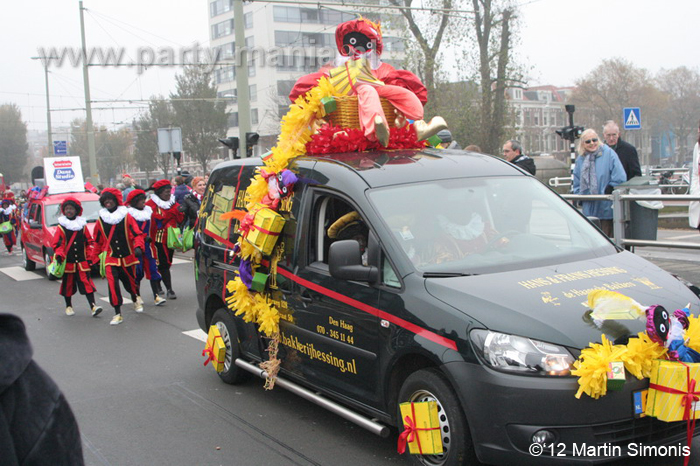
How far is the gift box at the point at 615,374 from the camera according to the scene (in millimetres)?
3467

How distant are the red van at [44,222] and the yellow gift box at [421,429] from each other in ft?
41.8

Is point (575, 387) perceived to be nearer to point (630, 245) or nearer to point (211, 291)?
point (211, 291)

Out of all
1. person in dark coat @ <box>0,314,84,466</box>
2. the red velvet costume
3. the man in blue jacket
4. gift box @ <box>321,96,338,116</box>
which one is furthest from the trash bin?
person in dark coat @ <box>0,314,84,466</box>

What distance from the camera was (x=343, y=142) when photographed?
18.2 feet

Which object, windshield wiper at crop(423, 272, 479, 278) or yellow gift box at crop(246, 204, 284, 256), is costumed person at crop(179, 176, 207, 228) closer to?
yellow gift box at crop(246, 204, 284, 256)

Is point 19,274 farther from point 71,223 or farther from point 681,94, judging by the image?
point 681,94

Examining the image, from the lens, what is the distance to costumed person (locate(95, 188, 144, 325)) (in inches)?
411

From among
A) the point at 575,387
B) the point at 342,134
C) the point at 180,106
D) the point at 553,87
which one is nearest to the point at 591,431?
the point at 575,387

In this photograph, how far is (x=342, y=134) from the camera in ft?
18.3

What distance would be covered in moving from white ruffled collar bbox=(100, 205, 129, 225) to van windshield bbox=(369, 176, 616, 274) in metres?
6.79

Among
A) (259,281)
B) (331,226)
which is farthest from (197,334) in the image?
(331,226)

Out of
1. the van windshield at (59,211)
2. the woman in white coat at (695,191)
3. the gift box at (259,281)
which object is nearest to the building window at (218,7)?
the van windshield at (59,211)

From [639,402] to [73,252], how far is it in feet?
30.8

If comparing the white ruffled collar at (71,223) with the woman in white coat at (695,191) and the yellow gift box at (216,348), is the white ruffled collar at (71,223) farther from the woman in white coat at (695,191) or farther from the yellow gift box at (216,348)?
the woman in white coat at (695,191)
